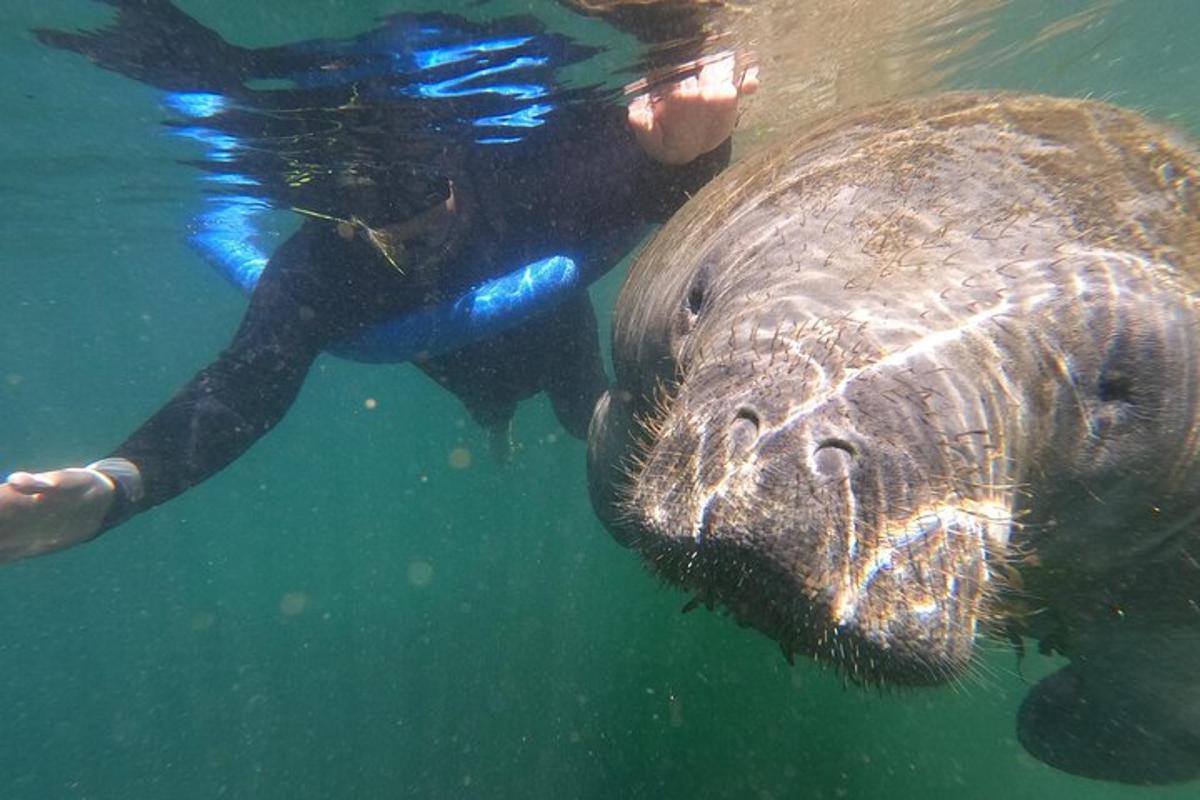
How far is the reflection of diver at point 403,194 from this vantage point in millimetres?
5555

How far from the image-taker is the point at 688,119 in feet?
18.9

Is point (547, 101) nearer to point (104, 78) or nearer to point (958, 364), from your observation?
point (104, 78)

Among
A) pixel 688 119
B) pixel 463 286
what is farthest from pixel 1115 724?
pixel 463 286

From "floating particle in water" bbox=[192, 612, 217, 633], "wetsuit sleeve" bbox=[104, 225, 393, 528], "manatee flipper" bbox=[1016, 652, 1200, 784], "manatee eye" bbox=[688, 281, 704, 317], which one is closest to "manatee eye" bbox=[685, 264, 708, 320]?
A: "manatee eye" bbox=[688, 281, 704, 317]

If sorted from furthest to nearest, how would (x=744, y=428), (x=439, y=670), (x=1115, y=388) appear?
(x=439, y=670) → (x=1115, y=388) → (x=744, y=428)

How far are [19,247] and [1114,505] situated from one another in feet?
90.6

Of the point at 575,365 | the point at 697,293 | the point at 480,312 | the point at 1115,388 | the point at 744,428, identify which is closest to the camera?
the point at 744,428

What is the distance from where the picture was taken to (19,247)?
71.4 feet

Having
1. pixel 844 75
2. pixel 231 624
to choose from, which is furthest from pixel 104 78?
pixel 231 624

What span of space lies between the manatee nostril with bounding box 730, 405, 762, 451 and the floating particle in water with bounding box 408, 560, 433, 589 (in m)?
25.6

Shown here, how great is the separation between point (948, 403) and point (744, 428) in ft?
2.00

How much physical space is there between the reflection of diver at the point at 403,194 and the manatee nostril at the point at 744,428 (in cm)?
442

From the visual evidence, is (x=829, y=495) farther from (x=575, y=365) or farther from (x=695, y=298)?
(x=575, y=365)

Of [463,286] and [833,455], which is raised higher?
[463,286]
